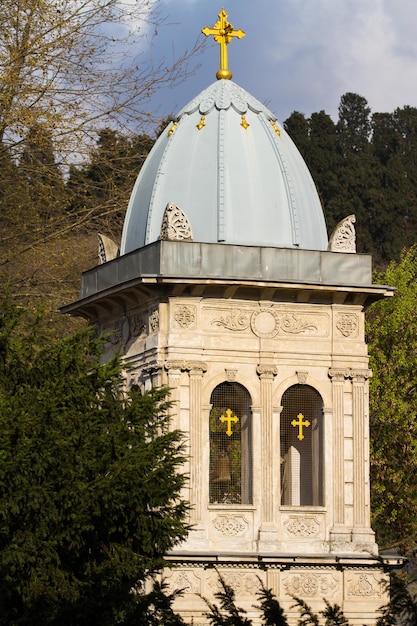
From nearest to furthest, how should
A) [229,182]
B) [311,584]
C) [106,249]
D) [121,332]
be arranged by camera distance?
[311,584] < [229,182] < [121,332] < [106,249]

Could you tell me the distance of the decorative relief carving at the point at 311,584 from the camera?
26047 millimetres

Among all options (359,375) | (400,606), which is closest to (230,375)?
(359,375)

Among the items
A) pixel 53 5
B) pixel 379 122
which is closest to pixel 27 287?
pixel 53 5

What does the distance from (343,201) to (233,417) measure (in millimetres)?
45303

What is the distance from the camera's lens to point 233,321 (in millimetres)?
26547

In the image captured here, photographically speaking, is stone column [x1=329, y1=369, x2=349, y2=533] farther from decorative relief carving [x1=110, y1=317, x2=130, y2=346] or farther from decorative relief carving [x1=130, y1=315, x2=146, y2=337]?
decorative relief carving [x1=110, y1=317, x2=130, y2=346]

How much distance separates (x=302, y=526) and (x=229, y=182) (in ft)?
17.6

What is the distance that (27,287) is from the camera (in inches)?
Answer: 1221

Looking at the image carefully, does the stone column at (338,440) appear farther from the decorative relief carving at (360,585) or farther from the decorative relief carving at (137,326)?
the decorative relief carving at (137,326)

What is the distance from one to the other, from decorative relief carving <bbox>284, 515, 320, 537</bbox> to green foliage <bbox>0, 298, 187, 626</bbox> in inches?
119

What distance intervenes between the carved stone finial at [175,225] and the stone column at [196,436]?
191 centimetres

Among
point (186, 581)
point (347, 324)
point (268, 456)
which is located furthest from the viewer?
point (347, 324)

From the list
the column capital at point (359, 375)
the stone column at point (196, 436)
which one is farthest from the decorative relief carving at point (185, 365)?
the column capital at point (359, 375)

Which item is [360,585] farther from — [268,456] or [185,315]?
[185,315]
